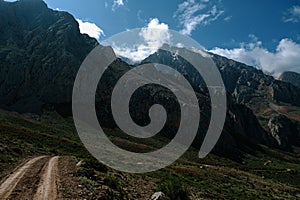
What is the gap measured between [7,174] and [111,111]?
139 m

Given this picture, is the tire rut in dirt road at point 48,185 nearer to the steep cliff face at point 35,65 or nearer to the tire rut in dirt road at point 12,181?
the tire rut in dirt road at point 12,181

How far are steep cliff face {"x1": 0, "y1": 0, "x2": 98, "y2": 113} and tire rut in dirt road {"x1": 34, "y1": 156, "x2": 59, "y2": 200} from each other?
12670 cm

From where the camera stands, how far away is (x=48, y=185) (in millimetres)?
21281

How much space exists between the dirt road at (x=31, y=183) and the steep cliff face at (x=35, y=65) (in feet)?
413

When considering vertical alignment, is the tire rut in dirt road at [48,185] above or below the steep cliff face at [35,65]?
below

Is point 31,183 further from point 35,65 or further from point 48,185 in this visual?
point 35,65

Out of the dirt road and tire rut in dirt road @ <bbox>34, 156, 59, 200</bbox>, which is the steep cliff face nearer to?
the dirt road

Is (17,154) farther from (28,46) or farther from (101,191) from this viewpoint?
(28,46)

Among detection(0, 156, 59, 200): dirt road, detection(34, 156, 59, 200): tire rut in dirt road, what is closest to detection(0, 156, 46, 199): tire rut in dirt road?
detection(0, 156, 59, 200): dirt road

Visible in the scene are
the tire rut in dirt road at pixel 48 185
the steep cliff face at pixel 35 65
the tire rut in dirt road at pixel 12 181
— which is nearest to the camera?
the tire rut in dirt road at pixel 48 185

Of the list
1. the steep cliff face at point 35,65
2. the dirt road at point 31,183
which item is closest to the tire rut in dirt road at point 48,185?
the dirt road at point 31,183

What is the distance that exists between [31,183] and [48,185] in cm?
157

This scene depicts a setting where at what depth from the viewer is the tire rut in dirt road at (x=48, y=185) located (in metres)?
18.2

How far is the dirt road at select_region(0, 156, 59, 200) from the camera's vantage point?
18337 millimetres
